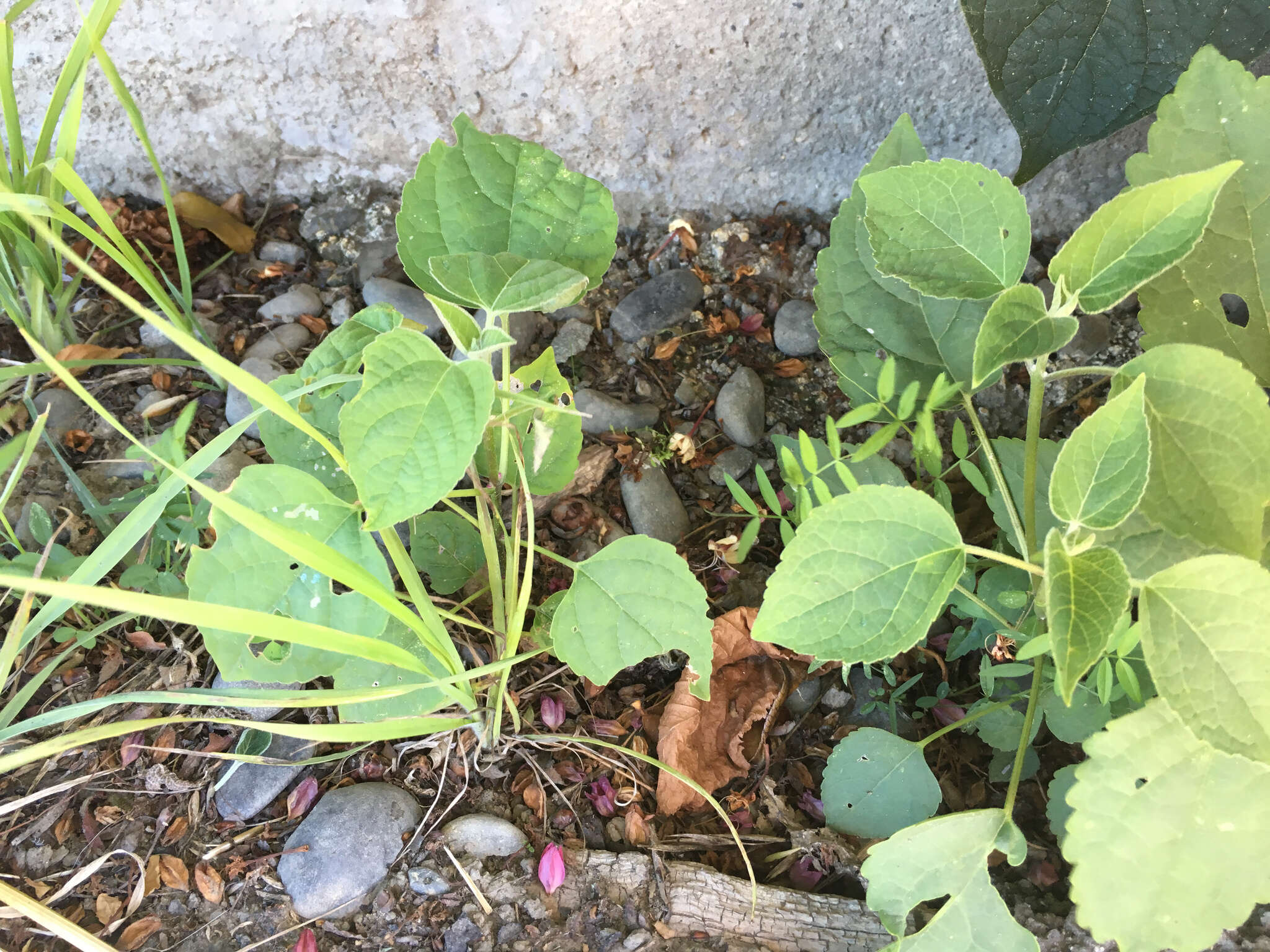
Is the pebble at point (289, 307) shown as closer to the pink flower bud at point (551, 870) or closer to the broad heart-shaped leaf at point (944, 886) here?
the pink flower bud at point (551, 870)

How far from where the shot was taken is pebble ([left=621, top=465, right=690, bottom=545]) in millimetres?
1383

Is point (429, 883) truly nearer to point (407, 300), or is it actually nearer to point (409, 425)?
point (409, 425)

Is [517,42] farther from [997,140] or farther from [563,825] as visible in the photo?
[563,825]

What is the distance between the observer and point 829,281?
121 centimetres

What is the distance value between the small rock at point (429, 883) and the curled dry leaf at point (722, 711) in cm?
31

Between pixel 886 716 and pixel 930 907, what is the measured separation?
27cm

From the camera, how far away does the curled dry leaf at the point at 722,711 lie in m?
1.20

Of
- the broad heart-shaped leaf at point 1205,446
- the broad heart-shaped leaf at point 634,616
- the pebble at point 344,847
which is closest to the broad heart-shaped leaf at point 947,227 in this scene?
the broad heart-shaped leaf at point 1205,446

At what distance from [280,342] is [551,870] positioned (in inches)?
41.6

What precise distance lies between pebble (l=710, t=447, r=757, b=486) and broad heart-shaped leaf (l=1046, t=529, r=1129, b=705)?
0.66 meters

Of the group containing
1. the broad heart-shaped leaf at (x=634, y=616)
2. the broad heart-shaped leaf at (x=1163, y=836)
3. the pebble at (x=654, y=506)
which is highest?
the broad heart-shaped leaf at (x=634, y=616)

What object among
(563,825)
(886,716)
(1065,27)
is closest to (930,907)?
(886,716)

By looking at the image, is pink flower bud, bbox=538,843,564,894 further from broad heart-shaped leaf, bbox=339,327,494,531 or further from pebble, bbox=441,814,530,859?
broad heart-shaped leaf, bbox=339,327,494,531

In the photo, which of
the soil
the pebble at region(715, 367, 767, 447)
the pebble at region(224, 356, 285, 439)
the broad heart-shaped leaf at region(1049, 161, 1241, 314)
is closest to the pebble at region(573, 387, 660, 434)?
the soil
